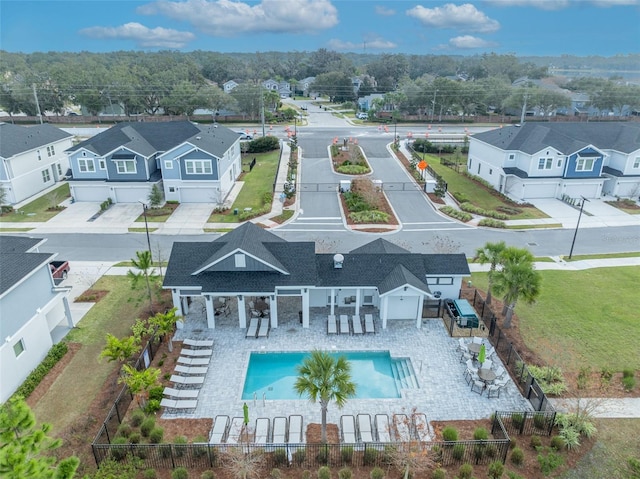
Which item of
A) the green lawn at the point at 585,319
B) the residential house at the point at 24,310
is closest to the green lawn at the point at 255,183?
the residential house at the point at 24,310

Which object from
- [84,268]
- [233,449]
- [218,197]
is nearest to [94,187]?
[218,197]

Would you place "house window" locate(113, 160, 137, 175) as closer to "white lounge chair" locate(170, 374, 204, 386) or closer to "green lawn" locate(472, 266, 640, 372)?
"white lounge chair" locate(170, 374, 204, 386)

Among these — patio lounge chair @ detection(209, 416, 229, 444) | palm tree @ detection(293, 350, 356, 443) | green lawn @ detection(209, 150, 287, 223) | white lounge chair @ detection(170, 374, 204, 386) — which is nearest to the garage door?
palm tree @ detection(293, 350, 356, 443)

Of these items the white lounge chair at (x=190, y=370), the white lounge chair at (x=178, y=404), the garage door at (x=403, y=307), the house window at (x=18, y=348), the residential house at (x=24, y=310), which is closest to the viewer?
the white lounge chair at (x=178, y=404)

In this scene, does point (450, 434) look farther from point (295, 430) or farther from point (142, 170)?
point (142, 170)

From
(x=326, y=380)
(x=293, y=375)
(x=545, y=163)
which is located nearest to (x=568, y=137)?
(x=545, y=163)

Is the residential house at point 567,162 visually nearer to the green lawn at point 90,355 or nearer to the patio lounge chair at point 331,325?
the patio lounge chair at point 331,325
